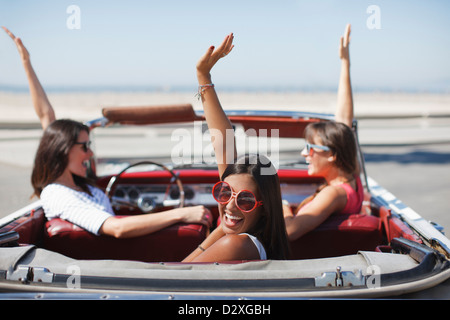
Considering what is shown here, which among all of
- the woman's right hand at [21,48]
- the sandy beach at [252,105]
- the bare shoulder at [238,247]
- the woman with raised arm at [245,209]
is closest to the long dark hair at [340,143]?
the woman with raised arm at [245,209]

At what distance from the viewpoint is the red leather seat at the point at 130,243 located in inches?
95.3

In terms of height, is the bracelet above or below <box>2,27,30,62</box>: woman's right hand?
below

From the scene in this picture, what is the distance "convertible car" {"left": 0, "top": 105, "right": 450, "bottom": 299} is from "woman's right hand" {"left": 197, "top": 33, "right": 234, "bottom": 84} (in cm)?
83

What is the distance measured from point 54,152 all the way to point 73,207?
0.43m

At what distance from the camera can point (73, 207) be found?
2562mm

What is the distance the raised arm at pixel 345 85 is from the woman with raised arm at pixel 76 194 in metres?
1.55

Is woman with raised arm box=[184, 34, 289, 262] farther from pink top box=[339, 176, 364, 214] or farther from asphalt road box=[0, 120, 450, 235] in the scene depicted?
asphalt road box=[0, 120, 450, 235]

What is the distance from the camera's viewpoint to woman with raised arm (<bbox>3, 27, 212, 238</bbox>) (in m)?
2.43

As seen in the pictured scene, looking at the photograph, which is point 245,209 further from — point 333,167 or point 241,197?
point 333,167

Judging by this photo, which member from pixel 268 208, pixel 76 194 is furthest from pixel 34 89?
pixel 268 208

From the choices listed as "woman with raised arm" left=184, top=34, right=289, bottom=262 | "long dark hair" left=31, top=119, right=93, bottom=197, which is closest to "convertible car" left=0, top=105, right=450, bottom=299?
"woman with raised arm" left=184, top=34, right=289, bottom=262
